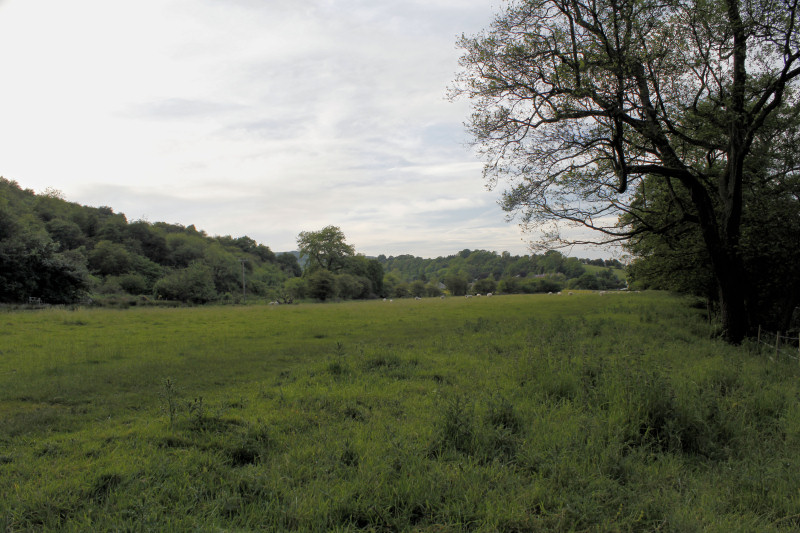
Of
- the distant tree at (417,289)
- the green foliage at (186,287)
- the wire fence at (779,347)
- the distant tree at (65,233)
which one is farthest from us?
the distant tree at (417,289)

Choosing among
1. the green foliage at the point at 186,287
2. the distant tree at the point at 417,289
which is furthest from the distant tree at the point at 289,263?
the green foliage at the point at 186,287

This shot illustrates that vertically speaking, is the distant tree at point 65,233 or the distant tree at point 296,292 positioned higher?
the distant tree at point 65,233

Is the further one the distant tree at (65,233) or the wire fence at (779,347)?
the distant tree at (65,233)

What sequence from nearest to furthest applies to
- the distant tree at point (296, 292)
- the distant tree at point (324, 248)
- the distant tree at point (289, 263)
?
the distant tree at point (296, 292) → the distant tree at point (324, 248) → the distant tree at point (289, 263)

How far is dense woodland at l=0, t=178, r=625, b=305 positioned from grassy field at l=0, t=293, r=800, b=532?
10292 millimetres

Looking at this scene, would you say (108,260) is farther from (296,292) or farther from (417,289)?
(417,289)

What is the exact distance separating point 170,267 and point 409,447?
376 ft

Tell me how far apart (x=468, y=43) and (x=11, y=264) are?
146 feet

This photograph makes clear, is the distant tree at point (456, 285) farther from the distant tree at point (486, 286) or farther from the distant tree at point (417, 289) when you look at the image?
the distant tree at point (417, 289)

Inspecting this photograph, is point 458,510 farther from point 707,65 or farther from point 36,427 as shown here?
point 707,65

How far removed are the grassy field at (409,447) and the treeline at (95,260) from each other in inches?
1473

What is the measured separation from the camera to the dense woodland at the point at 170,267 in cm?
3797

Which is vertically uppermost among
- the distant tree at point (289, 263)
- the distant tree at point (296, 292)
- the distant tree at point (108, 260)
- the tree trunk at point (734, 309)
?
the distant tree at point (289, 263)

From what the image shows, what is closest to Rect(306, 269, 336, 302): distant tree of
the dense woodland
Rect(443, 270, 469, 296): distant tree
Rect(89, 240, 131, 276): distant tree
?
the dense woodland
